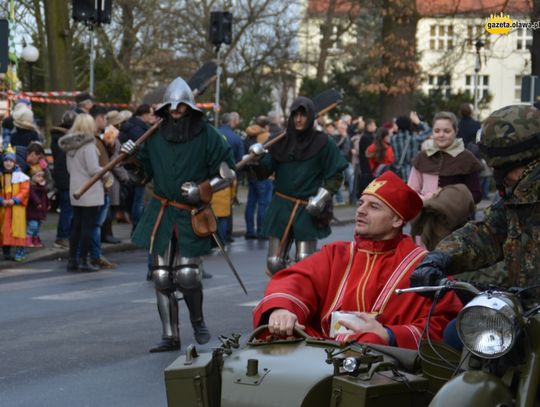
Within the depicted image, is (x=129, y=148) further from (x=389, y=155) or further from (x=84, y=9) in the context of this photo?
(x=84, y=9)

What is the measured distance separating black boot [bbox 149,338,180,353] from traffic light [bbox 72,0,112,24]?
12027 mm

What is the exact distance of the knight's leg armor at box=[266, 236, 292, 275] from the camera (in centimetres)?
1123

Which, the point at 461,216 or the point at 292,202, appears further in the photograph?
the point at 292,202

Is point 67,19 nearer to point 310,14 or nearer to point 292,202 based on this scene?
point 292,202

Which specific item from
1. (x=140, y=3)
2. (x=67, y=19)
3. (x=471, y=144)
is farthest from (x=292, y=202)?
(x=140, y=3)

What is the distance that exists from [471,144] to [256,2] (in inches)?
936

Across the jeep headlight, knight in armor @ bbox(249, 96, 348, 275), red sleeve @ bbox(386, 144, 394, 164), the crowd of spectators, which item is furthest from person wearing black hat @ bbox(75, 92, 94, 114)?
the jeep headlight

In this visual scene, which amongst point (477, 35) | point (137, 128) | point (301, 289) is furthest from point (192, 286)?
point (477, 35)

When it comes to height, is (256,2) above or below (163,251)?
above

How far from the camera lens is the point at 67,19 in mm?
25984

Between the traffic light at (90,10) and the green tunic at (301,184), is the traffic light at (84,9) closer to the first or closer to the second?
the traffic light at (90,10)

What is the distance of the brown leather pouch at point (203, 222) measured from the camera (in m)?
9.33

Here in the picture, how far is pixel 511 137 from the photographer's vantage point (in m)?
4.96

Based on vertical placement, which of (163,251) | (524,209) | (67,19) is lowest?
(163,251)
